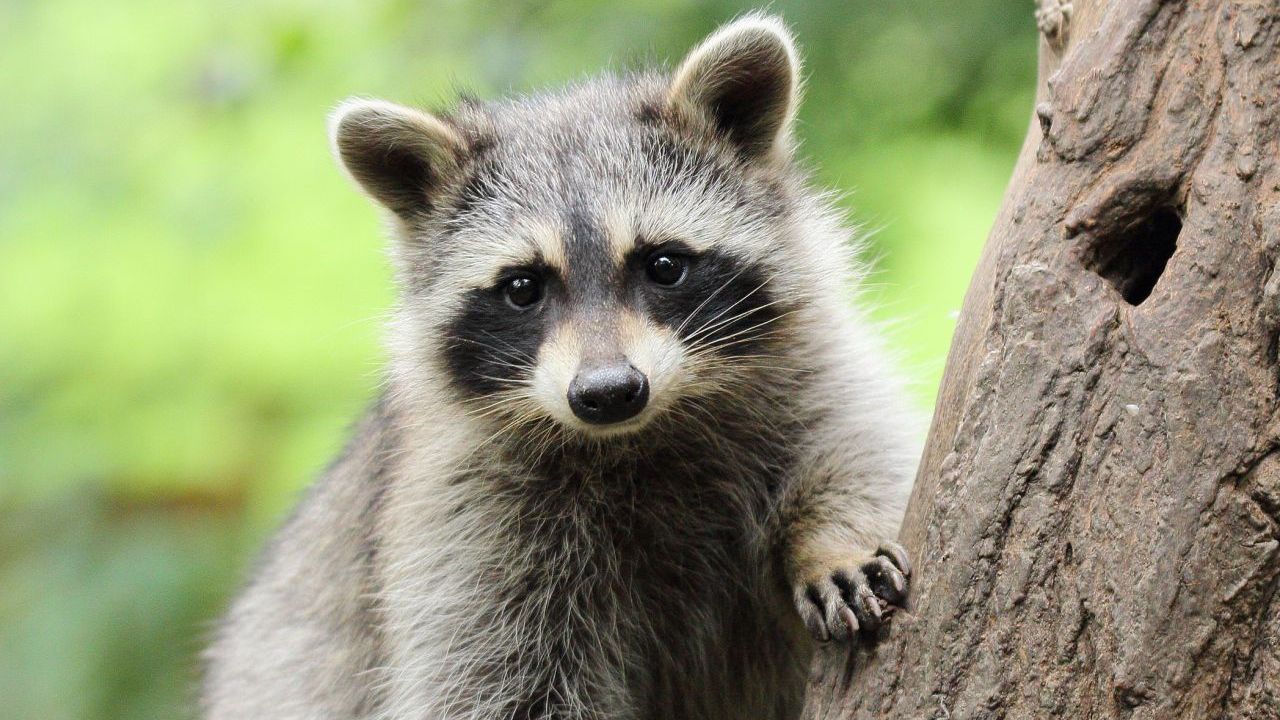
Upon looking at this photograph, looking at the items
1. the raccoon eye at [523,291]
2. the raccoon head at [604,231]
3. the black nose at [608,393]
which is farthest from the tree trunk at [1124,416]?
the raccoon eye at [523,291]

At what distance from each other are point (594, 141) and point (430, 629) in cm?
147

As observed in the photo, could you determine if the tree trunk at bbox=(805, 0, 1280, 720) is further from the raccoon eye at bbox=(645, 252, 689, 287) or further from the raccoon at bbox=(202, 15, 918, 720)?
the raccoon eye at bbox=(645, 252, 689, 287)

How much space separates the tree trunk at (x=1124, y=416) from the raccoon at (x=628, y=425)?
84 cm

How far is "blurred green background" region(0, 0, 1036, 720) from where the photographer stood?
208 inches

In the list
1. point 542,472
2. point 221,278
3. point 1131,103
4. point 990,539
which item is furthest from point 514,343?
point 221,278

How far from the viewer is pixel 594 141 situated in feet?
12.5

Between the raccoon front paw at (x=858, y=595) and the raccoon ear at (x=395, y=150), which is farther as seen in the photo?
the raccoon ear at (x=395, y=150)

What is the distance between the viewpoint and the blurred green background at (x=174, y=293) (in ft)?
17.3

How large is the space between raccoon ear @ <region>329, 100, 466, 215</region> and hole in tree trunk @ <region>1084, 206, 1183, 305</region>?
203 centimetres

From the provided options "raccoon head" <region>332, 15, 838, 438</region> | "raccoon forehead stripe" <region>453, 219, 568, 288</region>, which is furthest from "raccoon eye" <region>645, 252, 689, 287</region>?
"raccoon forehead stripe" <region>453, 219, 568, 288</region>

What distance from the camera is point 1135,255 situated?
98.3 inches

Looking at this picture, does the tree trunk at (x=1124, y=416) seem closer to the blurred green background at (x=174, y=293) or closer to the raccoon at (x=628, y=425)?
the raccoon at (x=628, y=425)

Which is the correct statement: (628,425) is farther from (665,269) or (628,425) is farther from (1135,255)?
(1135,255)

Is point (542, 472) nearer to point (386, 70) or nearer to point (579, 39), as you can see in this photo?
point (579, 39)
